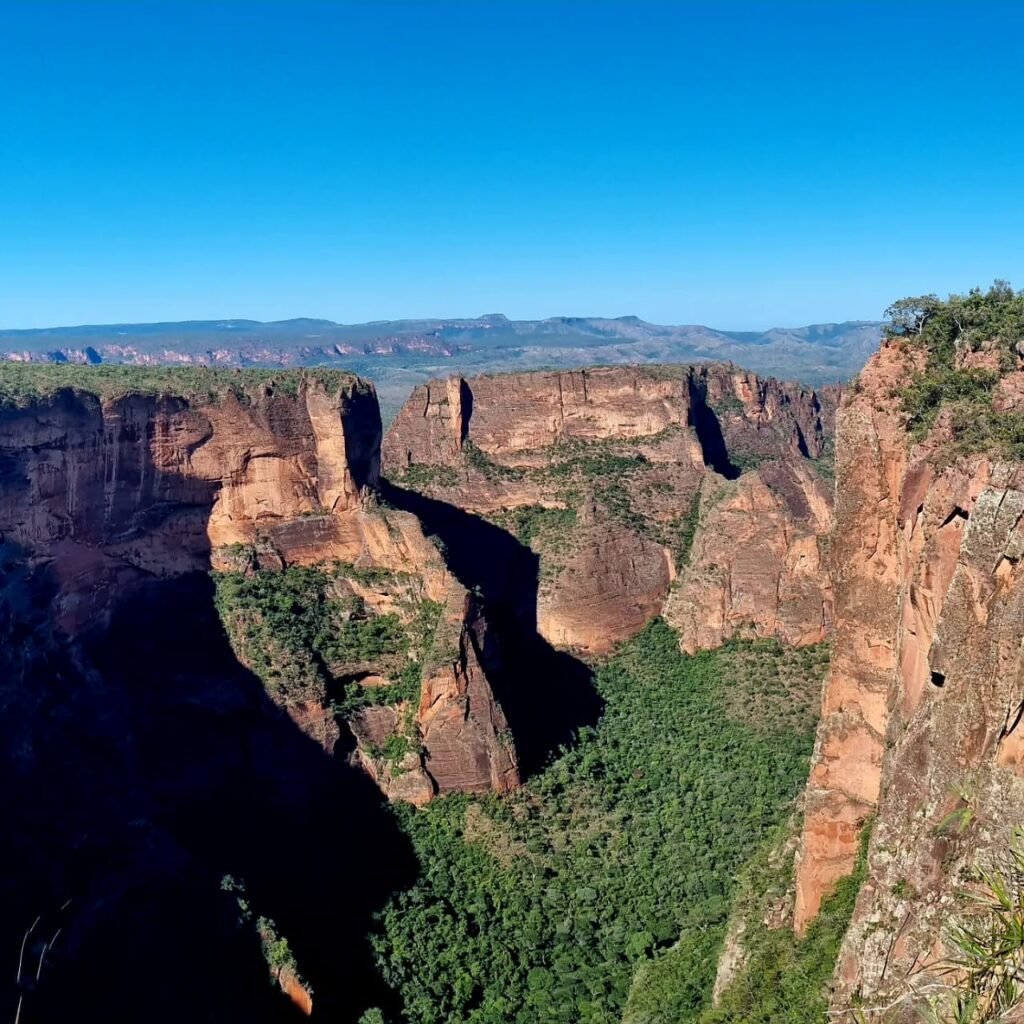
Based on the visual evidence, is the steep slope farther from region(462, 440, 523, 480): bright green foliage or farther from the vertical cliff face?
region(462, 440, 523, 480): bright green foliage

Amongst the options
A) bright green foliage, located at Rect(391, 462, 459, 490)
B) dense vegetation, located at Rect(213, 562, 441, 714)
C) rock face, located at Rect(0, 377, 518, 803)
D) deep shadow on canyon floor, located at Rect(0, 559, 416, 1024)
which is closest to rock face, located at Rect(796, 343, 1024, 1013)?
deep shadow on canyon floor, located at Rect(0, 559, 416, 1024)

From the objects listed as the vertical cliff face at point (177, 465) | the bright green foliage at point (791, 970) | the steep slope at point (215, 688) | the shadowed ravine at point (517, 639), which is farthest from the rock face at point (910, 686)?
the vertical cliff face at point (177, 465)

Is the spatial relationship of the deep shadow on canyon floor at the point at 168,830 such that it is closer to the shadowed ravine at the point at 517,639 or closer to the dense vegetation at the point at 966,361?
the shadowed ravine at the point at 517,639

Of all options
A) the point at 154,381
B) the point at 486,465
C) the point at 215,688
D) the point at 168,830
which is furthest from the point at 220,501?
the point at 486,465

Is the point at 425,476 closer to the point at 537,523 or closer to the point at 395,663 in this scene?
the point at 537,523

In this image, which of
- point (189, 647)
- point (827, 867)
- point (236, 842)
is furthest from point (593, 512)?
point (827, 867)

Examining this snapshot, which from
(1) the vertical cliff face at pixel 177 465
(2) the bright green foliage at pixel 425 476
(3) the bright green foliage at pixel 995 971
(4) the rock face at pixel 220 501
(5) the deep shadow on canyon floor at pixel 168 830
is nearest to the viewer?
(3) the bright green foliage at pixel 995 971
